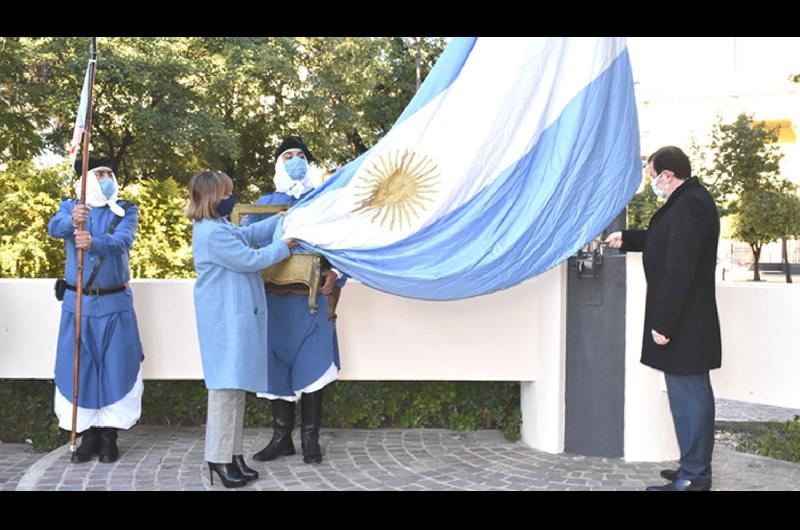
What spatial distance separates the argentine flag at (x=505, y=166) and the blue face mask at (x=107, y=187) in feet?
5.90

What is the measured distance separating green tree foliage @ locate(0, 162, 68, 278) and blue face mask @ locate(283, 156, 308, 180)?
12.9ft

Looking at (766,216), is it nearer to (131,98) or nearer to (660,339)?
(131,98)

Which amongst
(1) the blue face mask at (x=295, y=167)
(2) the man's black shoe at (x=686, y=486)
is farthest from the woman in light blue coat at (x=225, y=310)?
(2) the man's black shoe at (x=686, y=486)

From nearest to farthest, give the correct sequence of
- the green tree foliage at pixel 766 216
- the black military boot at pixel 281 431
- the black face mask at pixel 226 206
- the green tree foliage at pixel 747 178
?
the black face mask at pixel 226 206 < the black military boot at pixel 281 431 < the green tree foliage at pixel 766 216 < the green tree foliage at pixel 747 178

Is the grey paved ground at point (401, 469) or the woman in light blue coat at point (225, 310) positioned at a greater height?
the woman in light blue coat at point (225, 310)

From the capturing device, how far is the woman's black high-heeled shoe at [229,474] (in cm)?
450

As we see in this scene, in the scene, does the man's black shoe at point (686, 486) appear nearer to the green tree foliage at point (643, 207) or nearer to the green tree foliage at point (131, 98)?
the green tree foliage at point (131, 98)

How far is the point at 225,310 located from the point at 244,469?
1040 mm

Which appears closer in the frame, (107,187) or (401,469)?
(401,469)

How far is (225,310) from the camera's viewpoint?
4.38 m

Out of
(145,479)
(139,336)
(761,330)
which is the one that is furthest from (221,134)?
(761,330)

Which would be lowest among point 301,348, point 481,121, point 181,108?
point 301,348

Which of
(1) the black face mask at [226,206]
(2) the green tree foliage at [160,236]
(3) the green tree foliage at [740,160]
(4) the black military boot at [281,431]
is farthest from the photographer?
(3) the green tree foliage at [740,160]

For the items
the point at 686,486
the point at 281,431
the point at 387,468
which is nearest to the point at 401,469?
the point at 387,468
